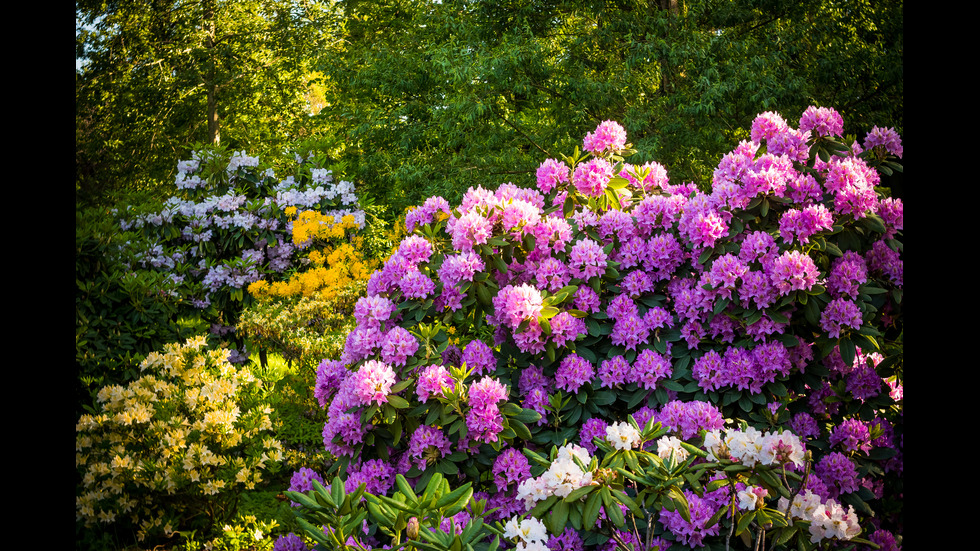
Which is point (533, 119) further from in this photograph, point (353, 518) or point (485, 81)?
point (353, 518)

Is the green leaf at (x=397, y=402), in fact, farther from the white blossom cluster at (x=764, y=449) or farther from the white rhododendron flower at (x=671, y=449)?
the white blossom cluster at (x=764, y=449)

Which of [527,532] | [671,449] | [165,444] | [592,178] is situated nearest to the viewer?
[527,532]

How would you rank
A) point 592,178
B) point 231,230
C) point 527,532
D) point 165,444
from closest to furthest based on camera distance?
point 527,532 → point 592,178 → point 165,444 → point 231,230

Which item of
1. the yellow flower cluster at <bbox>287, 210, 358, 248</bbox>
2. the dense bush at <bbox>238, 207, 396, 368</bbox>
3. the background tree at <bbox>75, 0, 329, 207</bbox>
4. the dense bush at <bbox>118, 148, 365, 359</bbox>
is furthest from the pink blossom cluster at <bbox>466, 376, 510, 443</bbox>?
the background tree at <bbox>75, 0, 329, 207</bbox>

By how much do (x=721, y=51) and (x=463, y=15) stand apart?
3540mm

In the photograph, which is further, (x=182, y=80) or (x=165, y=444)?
(x=182, y=80)

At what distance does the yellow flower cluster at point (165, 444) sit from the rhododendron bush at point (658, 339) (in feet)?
2.69

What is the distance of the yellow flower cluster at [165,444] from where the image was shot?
3.13 meters

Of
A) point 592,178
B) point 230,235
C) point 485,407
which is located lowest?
point 230,235

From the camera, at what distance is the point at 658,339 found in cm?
248

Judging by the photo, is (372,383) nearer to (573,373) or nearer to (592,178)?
(573,373)

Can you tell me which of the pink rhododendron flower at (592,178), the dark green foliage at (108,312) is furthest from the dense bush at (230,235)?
the pink rhododendron flower at (592,178)

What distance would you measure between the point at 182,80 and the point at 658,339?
12.9m

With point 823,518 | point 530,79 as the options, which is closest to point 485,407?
point 823,518
